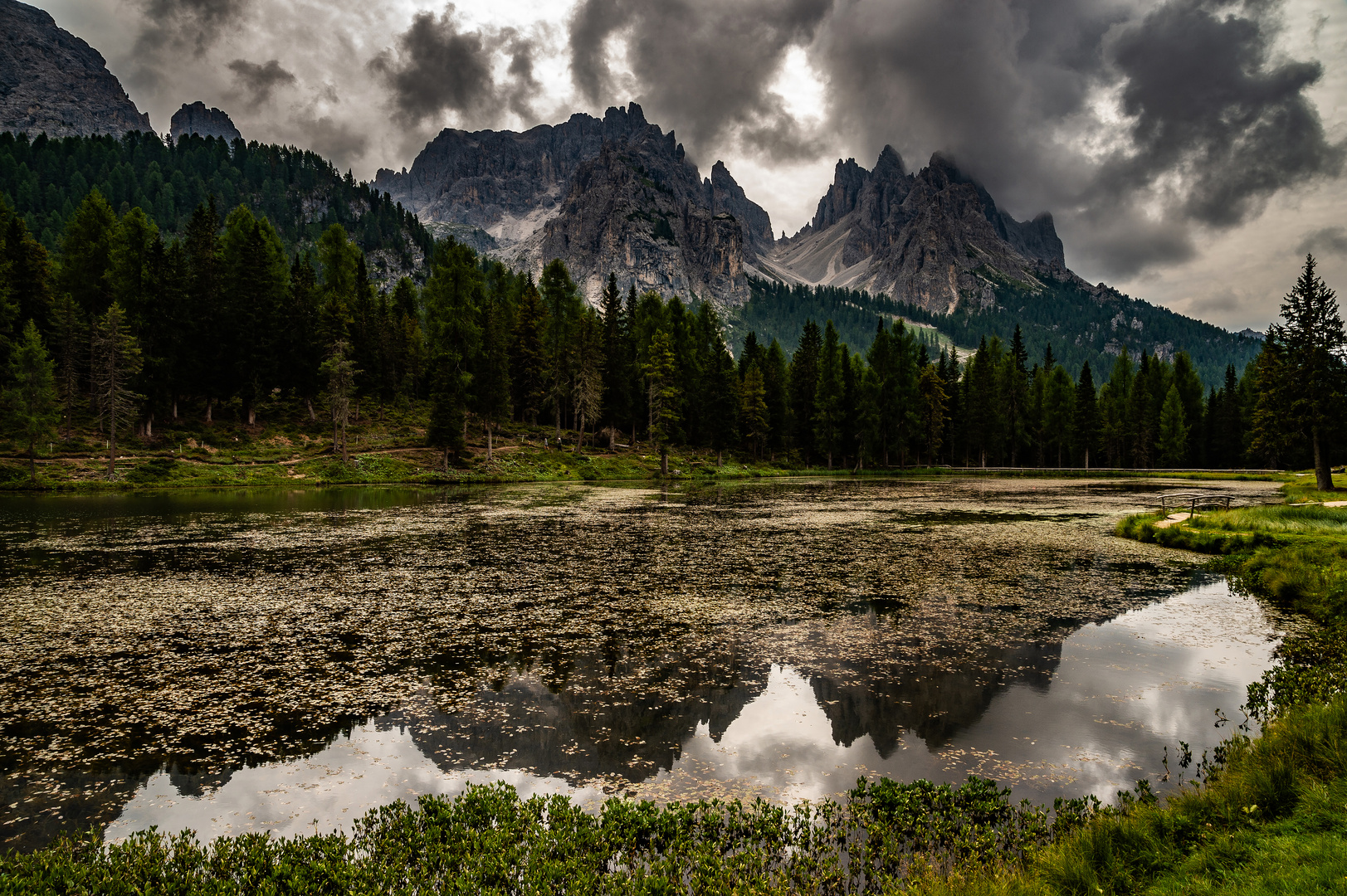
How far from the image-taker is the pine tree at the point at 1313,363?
46.7 m

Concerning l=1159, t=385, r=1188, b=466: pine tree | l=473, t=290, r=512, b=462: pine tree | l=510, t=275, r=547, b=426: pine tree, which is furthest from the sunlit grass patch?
l=1159, t=385, r=1188, b=466: pine tree

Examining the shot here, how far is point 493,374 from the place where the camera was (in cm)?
6900

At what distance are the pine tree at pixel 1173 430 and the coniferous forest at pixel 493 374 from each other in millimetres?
344

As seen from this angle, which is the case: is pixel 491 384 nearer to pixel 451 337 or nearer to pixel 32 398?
pixel 451 337

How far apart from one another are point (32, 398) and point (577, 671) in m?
66.6

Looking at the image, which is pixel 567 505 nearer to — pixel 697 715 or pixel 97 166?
pixel 697 715

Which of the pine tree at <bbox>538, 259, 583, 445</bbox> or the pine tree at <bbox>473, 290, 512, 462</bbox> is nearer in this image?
the pine tree at <bbox>473, 290, 512, 462</bbox>

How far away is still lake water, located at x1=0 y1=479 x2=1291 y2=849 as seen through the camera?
8648 mm

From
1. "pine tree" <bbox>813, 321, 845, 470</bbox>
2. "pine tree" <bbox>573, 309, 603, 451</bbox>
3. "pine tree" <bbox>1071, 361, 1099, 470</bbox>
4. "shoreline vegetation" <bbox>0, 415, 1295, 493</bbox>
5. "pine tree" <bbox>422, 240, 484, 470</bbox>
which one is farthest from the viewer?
"pine tree" <bbox>1071, 361, 1099, 470</bbox>

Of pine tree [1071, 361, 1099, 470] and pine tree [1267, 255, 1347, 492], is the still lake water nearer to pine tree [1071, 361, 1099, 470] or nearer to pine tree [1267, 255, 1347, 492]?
pine tree [1267, 255, 1347, 492]

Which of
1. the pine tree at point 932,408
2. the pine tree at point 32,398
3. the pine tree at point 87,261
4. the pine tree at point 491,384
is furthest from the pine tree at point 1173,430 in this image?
the pine tree at point 87,261

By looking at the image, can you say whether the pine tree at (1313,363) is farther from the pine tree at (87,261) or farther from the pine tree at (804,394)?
the pine tree at (87,261)

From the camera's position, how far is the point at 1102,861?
625cm

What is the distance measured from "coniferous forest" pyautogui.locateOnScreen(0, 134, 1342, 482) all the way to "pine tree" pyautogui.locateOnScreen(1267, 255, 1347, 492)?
0.58 meters
